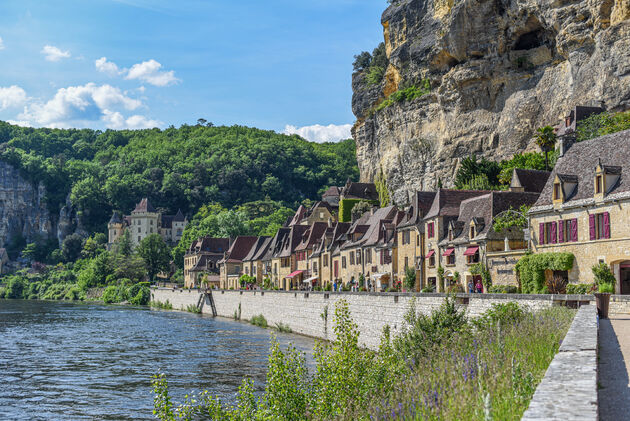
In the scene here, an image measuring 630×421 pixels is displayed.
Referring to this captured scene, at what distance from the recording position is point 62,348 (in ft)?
137

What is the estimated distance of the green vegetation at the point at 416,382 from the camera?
27.3 ft

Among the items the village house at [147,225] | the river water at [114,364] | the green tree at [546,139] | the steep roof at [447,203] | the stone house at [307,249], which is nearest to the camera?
the river water at [114,364]

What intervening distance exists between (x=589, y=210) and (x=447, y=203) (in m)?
16.2

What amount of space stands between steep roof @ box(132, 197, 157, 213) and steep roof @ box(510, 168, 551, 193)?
509 ft

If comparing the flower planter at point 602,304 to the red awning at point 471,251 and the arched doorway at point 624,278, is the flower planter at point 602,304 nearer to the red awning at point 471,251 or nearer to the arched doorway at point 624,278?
the arched doorway at point 624,278

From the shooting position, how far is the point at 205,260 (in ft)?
379

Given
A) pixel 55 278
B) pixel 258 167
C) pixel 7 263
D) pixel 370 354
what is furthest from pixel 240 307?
pixel 7 263

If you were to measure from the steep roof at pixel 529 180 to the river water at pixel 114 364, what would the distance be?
58.1 feet

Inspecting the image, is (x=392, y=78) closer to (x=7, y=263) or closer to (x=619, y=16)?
(x=619, y=16)

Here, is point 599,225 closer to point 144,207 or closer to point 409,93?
point 409,93

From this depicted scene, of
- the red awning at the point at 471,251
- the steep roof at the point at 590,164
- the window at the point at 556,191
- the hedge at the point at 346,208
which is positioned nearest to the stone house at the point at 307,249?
the hedge at the point at 346,208

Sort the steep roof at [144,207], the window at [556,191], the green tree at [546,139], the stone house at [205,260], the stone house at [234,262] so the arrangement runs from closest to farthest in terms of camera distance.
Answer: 1. the window at [556,191]
2. the green tree at [546,139]
3. the stone house at [234,262]
4. the stone house at [205,260]
5. the steep roof at [144,207]

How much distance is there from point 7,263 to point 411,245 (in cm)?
16974

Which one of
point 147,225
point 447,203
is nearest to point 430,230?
point 447,203
